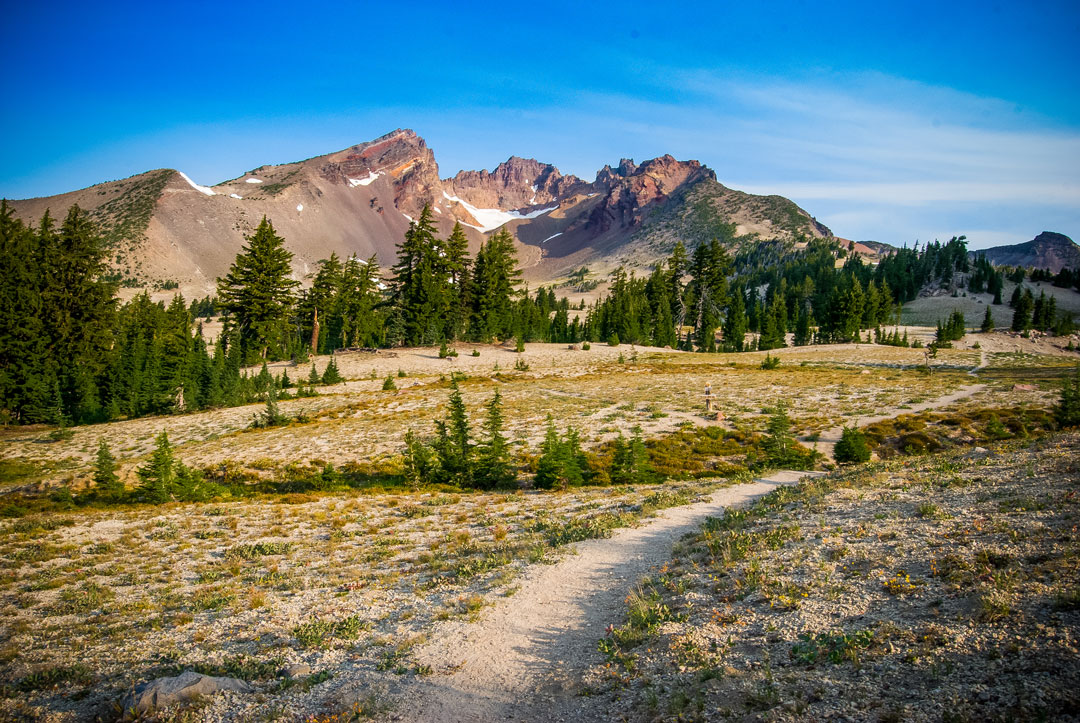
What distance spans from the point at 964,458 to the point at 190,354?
56506 mm

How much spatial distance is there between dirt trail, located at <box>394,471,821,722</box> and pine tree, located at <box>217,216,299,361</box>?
5421 cm

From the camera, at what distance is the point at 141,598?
10.8 metres

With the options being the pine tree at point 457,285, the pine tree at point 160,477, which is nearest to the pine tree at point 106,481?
the pine tree at point 160,477

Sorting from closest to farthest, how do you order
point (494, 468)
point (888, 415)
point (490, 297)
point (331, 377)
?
point (494, 468)
point (888, 415)
point (331, 377)
point (490, 297)

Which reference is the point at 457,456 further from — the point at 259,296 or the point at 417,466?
the point at 259,296

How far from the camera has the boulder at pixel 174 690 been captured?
6547 millimetres

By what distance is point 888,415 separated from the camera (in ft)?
94.1

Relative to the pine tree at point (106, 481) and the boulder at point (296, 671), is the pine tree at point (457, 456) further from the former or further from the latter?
the boulder at point (296, 671)

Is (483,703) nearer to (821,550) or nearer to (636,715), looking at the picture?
(636,715)

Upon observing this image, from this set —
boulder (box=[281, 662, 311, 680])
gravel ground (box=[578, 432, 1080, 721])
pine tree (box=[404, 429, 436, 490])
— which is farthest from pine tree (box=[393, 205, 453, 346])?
boulder (box=[281, 662, 311, 680])

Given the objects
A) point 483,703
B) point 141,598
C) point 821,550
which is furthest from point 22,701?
point 821,550

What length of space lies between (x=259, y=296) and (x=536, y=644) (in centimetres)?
5775

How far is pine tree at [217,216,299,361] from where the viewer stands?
55.8 metres

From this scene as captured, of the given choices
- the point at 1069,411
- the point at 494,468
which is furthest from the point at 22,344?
the point at 1069,411
